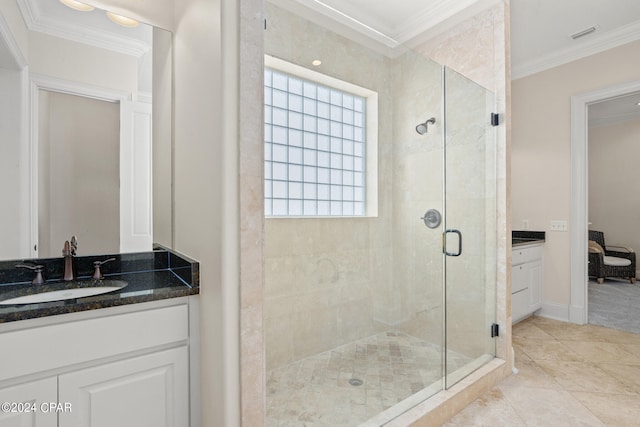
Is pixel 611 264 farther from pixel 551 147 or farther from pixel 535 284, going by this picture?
pixel 551 147

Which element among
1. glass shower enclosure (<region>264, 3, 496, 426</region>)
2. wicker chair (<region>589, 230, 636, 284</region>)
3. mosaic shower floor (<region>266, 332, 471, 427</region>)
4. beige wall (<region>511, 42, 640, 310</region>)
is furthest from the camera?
wicker chair (<region>589, 230, 636, 284</region>)

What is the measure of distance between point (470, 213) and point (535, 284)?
1.74m

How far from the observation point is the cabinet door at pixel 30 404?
967 mm

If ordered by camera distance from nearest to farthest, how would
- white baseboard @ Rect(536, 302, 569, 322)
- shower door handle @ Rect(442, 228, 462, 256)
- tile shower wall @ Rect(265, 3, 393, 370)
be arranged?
tile shower wall @ Rect(265, 3, 393, 370), shower door handle @ Rect(442, 228, 462, 256), white baseboard @ Rect(536, 302, 569, 322)

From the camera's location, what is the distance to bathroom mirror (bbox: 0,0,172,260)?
4.49ft

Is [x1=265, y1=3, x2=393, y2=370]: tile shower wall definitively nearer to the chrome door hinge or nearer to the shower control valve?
the shower control valve

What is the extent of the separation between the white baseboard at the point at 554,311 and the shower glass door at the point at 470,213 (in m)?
1.67

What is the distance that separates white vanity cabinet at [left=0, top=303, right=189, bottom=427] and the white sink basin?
0.25 meters

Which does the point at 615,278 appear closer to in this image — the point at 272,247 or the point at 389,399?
the point at 389,399

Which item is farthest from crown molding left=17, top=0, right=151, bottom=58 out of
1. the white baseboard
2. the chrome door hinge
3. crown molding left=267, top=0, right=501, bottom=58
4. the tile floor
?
the white baseboard

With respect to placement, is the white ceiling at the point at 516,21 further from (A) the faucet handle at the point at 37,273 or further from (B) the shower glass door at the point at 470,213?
(A) the faucet handle at the point at 37,273

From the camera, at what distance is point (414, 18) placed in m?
2.65

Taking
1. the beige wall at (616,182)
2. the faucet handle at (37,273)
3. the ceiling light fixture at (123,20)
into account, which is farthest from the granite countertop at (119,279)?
the beige wall at (616,182)

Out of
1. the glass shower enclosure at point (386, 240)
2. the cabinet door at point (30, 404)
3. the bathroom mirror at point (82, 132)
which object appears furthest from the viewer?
the glass shower enclosure at point (386, 240)
